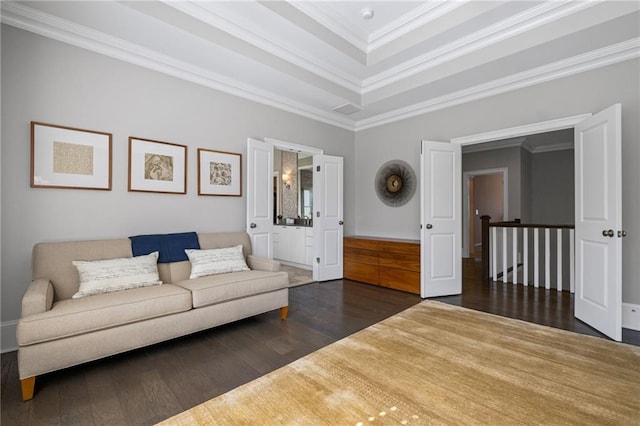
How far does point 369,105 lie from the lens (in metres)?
4.45

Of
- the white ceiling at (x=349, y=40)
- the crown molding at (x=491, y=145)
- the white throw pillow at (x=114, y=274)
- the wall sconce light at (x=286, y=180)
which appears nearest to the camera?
the white throw pillow at (x=114, y=274)

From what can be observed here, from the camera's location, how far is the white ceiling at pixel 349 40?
8.38 ft

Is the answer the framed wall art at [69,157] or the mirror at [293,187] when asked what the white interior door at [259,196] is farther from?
the mirror at [293,187]

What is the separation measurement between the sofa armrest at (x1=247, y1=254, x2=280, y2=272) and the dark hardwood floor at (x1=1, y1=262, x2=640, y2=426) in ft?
1.70

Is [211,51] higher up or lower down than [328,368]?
higher up

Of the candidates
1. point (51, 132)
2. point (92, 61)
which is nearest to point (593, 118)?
point (92, 61)

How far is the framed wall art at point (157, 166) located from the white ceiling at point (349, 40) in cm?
83

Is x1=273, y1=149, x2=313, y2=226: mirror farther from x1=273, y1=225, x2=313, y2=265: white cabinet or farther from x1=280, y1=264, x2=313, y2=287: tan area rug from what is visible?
x1=280, y1=264, x2=313, y2=287: tan area rug

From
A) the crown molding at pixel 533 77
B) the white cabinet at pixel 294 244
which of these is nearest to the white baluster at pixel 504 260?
the crown molding at pixel 533 77

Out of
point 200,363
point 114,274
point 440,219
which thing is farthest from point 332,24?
point 200,363

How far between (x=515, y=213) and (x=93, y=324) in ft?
23.4

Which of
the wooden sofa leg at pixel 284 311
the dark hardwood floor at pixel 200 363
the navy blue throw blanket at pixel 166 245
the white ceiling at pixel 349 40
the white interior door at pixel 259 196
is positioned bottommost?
the dark hardwood floor at pixel 200 363

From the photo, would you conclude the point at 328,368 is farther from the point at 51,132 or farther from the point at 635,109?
the point at 635,109

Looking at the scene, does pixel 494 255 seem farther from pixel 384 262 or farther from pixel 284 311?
pixel 284 311
